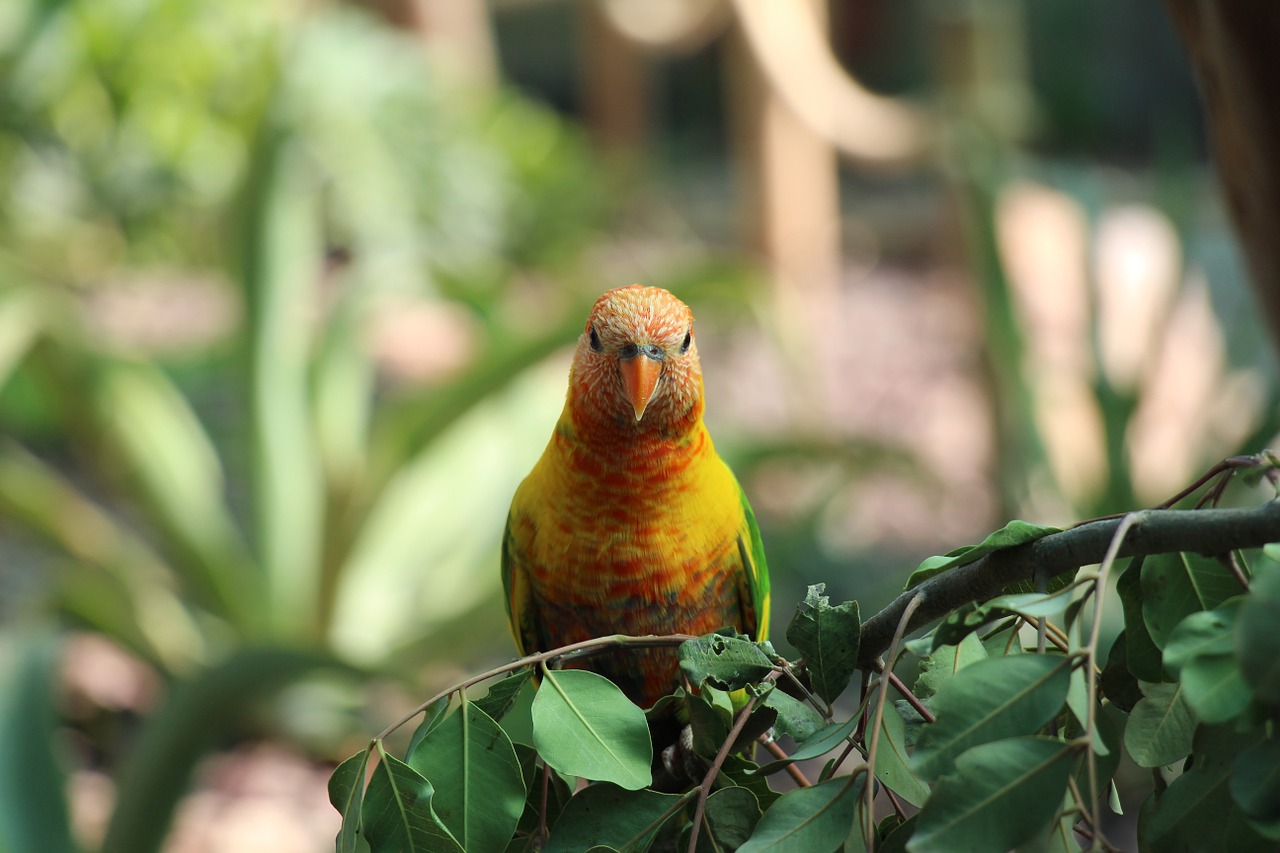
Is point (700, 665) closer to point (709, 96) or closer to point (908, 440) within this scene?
point (908, 440)

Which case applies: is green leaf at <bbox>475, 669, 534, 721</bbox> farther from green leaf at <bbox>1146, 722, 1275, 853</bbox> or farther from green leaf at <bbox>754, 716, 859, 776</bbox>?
green leaf at <bbox>1146, 722, 1275, 853</bbox>

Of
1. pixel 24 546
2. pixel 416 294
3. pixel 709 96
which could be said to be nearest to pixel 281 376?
pixel 416 294

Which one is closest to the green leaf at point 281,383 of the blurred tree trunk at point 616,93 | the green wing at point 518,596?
the green wing at point 518,596

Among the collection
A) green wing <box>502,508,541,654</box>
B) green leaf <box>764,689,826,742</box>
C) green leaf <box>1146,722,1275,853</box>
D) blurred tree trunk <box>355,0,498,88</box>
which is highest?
blurred tree trunk <box>355,0,498,88</box>

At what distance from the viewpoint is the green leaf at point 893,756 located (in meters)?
0.45

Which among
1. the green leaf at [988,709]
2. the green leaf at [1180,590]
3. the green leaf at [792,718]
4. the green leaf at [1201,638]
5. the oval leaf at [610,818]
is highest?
the green leaf at [1201,638]

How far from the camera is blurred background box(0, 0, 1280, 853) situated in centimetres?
211

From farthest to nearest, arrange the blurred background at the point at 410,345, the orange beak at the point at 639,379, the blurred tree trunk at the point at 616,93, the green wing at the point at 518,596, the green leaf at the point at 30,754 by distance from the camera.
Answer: the blurred tree trunk at the point at 616,93, the blurred background at the point at 410,345, the green leaf at the point at 30,754, the green wing at the point at 518,596, the orange beak at the point at 639,379

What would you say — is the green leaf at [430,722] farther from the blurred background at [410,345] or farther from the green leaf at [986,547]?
the blurred background at [410,345]

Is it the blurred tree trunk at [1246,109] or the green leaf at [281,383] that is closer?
the blurred tree trunk at [1246,109]

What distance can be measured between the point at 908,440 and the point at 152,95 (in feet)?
9.87

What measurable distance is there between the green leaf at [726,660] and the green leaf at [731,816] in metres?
0.05

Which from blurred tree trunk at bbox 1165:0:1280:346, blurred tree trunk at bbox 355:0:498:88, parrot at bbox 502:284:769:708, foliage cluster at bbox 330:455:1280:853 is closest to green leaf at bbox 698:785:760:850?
foliage cluster at bbox 330:455:1280:853

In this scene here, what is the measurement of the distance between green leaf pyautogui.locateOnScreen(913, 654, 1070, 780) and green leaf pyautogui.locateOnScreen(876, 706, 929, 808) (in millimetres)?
45
